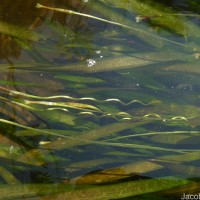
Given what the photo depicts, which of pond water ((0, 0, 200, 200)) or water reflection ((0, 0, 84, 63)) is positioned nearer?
pond water ((0, 0, 200, 200))

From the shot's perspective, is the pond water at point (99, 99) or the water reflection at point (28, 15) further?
the water reflection at point (28, 15)

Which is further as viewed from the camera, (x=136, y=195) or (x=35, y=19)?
(x=35, y=19)

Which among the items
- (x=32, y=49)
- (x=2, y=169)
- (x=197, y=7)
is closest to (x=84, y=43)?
(x=32, y=49)

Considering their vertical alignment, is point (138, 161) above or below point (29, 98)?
below

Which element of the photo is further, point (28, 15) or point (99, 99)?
point (28, 15)

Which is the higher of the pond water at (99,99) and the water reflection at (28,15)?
the water reflection at (28,15)

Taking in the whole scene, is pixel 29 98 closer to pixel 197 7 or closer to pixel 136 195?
pixel 136 195

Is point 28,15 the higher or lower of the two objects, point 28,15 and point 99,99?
the higher

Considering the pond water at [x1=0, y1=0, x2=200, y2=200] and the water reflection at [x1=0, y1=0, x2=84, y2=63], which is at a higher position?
the water reflection at [x1=0, y1=0, x2=84, y2=63]
